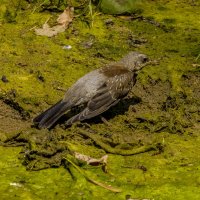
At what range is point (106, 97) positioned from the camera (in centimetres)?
661

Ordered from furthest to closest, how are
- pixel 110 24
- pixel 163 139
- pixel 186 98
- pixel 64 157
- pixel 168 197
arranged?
pixel 110 24, pixel 186 98, pixel 163 139, pixel 64 157, pixel 168 197

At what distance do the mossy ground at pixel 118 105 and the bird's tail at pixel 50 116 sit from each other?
131 millimetres

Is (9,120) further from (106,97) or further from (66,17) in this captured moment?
(66,17)

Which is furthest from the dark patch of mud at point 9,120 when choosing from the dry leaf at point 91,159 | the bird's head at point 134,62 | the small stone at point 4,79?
the bird's head at point 134,62

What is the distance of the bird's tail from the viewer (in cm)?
609

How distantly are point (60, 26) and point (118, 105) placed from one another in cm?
197

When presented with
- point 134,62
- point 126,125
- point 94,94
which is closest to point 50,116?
point 94,94

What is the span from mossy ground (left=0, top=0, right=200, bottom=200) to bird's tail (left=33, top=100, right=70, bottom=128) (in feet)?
0.43

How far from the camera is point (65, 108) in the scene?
634cm

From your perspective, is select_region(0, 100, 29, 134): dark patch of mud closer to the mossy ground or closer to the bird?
the mossy ground

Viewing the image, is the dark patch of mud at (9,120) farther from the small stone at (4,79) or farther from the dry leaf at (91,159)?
the dry leaf at (91,159)

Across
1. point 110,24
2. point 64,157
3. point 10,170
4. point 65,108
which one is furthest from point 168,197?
point 110,24

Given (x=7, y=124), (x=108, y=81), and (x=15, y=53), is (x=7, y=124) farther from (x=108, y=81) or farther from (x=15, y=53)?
(x=15, y=53)

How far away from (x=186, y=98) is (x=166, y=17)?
236 centimetres
